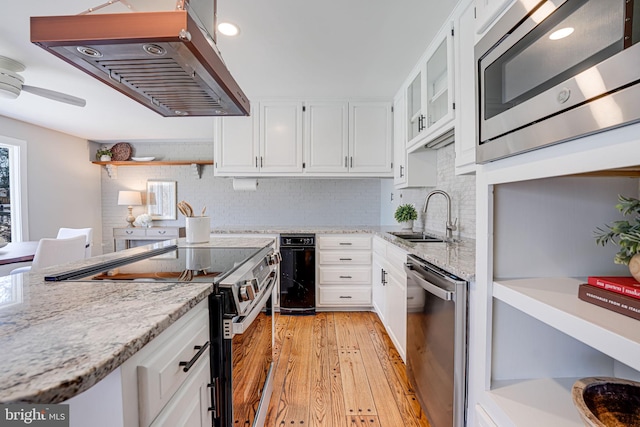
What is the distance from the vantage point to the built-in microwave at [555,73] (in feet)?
1.65

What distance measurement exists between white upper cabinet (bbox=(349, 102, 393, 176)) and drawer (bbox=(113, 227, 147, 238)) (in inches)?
145

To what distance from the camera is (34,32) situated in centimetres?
90

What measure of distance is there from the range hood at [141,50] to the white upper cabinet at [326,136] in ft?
6.31

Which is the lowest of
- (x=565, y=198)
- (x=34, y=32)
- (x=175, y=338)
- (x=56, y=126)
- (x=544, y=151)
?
(x=175, y=338)

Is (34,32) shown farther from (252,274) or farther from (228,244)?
(228,244)

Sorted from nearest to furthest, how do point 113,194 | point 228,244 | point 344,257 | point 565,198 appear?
point 565,198 < point 228,244 < point 344,257 < point 113,194

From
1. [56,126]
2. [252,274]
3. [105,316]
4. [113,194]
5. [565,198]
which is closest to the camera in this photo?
[105,316]

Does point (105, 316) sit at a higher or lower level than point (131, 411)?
higher

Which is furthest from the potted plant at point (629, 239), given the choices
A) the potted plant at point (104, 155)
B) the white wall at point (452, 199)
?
the potted plant at point (104, 155)

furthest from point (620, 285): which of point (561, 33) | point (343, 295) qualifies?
point (343, 295)

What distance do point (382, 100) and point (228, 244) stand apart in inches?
94.2

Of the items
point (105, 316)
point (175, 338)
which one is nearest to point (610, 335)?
point (175, 338)

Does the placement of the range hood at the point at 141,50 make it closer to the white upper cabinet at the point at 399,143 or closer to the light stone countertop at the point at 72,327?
the light stone countertop at the point at 72,327

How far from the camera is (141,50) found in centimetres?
96
